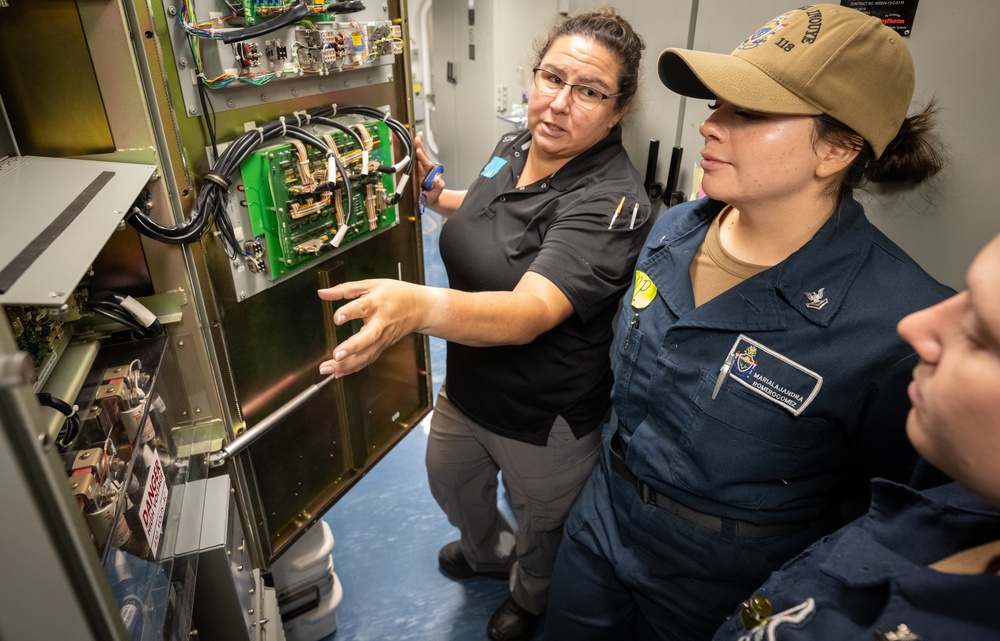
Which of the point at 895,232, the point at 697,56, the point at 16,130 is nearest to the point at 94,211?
the point at 16,130

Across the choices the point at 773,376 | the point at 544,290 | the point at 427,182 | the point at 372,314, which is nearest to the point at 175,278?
the point at 372,314

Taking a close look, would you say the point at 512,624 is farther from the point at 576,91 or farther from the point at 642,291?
the point at 576,91

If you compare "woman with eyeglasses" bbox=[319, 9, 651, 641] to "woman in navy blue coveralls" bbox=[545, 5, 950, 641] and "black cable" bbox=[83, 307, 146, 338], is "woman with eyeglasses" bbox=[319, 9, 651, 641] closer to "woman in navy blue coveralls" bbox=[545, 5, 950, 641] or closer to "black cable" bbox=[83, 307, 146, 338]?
"woman in navy blue coveralls" bbox=[545, 5, 950, 641]

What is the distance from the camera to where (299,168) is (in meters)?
1.37

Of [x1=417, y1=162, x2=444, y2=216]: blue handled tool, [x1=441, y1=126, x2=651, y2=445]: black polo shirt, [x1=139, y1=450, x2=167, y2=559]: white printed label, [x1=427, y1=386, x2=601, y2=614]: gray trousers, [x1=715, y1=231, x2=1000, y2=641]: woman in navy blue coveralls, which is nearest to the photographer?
[x1=715, y1=231, x2=1000, y2=641]: woman in navy blue coveralls

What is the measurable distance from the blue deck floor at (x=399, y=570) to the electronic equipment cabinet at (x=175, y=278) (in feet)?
1.65

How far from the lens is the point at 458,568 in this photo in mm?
2154

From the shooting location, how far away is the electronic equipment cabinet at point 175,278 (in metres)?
0.67

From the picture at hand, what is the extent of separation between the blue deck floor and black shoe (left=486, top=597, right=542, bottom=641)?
44 mm

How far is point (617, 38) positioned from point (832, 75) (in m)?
0.70

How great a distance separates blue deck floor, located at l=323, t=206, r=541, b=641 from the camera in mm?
1981

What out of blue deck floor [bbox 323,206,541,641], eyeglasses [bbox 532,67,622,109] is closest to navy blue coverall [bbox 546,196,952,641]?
eyeglasses [bbox 532,67,622,109]

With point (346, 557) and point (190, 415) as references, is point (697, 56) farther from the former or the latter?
point (346, 557)

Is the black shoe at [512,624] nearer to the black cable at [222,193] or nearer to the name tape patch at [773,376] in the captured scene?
the name tape patch at [773,376]
